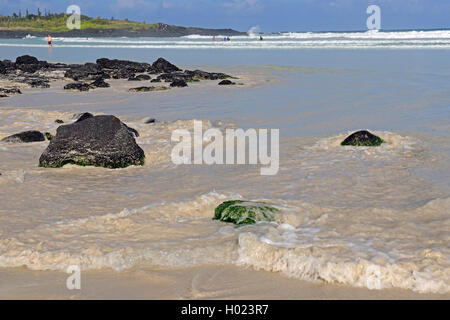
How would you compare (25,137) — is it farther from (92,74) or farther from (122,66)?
(122,66)

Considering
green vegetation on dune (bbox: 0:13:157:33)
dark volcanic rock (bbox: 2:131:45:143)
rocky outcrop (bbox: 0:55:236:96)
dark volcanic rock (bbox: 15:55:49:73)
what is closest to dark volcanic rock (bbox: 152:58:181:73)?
rocky outcrop (bbox: 0:55:236:96)

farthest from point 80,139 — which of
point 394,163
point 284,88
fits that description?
point 284,88

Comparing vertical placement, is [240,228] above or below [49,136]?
below

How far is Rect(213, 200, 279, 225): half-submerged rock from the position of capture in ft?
16.3

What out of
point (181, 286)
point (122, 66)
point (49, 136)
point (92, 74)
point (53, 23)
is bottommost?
point (181, 286)

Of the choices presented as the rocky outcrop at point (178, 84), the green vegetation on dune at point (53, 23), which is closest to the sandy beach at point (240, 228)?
the rocky outcrop at point (178, 84)

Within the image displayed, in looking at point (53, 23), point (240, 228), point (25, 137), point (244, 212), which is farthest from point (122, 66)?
point (53, 23)

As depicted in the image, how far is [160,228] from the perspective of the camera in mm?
4895

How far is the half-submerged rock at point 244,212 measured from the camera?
4.95 meters

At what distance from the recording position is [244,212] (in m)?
5.01

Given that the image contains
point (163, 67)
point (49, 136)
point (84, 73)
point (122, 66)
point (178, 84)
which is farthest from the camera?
point (122, 66)

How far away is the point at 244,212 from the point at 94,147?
3197mm

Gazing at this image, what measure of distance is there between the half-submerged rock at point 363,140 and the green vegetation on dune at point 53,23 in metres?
113

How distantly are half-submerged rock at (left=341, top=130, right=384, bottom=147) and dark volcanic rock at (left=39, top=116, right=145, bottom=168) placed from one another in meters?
→ 3.31
